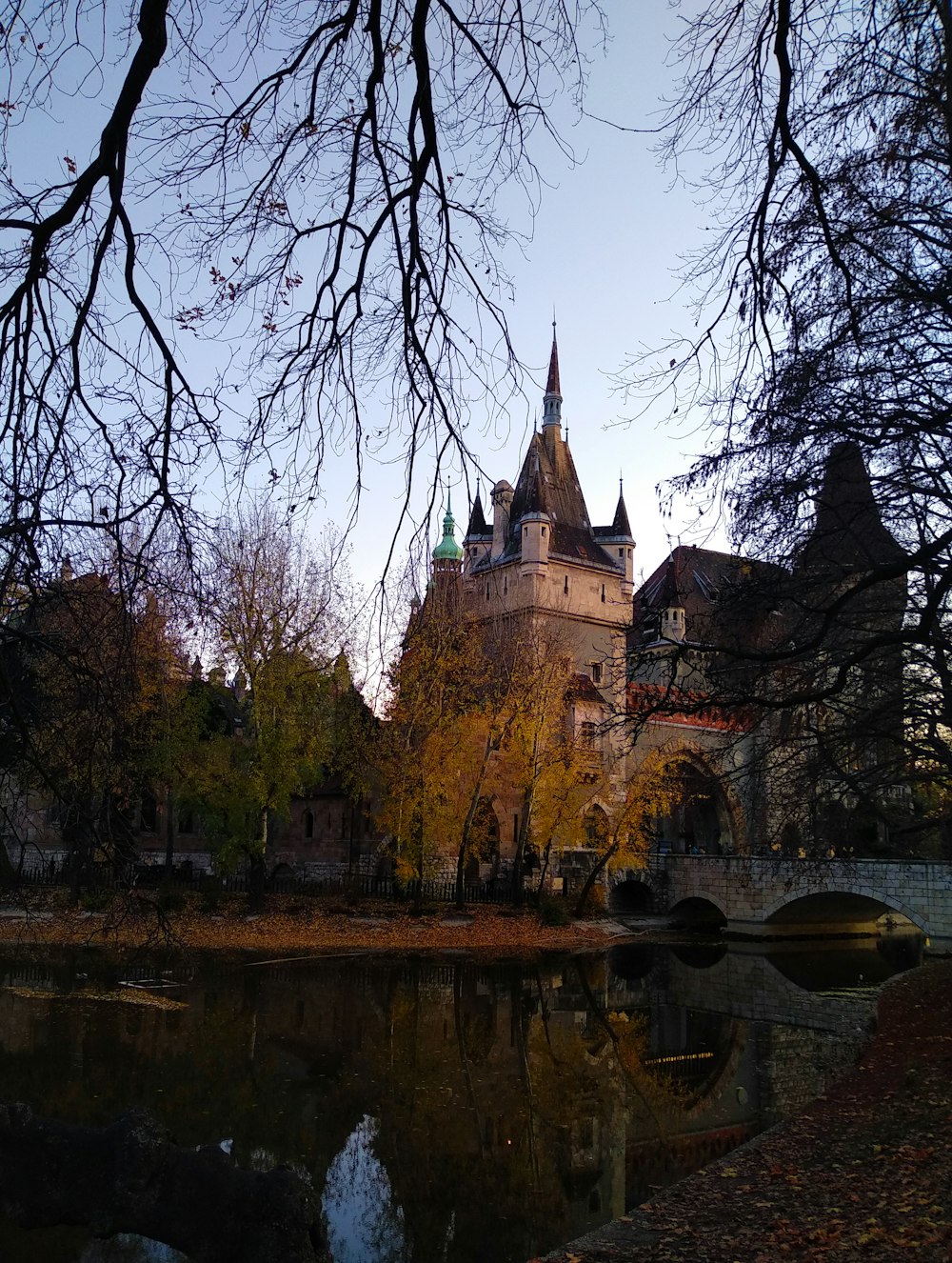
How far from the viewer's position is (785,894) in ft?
118

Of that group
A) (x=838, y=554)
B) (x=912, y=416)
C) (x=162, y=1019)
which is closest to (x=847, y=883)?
(x=162, y=1019)

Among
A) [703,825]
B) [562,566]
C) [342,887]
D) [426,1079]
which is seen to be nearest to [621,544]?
[562,566]

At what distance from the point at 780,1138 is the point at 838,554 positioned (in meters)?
5.76

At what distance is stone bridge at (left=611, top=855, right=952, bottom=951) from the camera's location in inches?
1201

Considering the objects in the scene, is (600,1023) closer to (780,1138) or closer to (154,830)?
(780,1138)

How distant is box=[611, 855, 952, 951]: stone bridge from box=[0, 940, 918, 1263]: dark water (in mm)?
7895

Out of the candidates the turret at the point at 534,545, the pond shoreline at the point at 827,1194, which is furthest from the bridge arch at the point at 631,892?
the pond shoreline at the point at 827,1194

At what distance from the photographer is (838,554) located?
1037cm

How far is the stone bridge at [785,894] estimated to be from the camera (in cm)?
3052

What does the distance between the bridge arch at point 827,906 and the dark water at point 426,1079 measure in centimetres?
856

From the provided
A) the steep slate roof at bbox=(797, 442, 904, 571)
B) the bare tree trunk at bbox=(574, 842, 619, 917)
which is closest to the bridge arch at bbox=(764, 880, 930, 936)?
the bare tree trunk at bbox=(574, 842, 619, 917)

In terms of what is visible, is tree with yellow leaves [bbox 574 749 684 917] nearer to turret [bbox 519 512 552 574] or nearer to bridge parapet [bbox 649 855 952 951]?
bridge parapet [bbox 649 855 952 951]

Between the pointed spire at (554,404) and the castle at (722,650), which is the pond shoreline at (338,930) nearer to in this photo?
the castle at (722,650)

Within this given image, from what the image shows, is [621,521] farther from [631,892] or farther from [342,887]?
[342,887]
